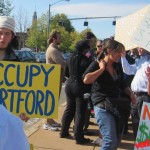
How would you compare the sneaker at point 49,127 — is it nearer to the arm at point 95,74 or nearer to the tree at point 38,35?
the arm at point 95,74

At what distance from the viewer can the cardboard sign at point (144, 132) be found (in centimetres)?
391

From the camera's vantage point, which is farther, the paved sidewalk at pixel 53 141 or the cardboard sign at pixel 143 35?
the paved sidewalk at pixel 53 141

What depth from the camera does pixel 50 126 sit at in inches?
272

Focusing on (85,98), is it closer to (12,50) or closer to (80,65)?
(80,65)

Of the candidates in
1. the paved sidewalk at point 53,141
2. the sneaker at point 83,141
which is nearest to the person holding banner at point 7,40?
the paved sidewalk at point 53,141

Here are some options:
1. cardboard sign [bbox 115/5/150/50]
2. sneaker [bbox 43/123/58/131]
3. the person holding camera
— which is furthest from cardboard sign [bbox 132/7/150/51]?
sneaker [bbox 43/123/58/131]

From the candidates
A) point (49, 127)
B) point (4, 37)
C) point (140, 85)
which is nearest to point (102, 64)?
point (140, 85)

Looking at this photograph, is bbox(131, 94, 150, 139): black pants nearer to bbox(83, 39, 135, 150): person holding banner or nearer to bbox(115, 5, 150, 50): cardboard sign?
bbox(83, 39, 135, 150): person holding banner

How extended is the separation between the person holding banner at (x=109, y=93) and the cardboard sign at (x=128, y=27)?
43 centimetres

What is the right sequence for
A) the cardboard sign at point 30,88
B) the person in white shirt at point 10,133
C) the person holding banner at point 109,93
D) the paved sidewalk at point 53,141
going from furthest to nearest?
the paved sidewalk at point 53,141 → the person holding banner at point 109,93 → the cardboard sign at point 30,88 → the person in white shirt at point 10,133

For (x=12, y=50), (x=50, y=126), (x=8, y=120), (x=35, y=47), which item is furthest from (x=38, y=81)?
(x=35, y=47)

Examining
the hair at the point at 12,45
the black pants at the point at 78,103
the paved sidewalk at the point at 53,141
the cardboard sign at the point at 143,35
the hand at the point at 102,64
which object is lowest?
the paved sidewalk at the point at 53,141

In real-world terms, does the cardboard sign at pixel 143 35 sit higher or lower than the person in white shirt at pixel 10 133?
higher

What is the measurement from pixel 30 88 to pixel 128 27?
6.29ft
